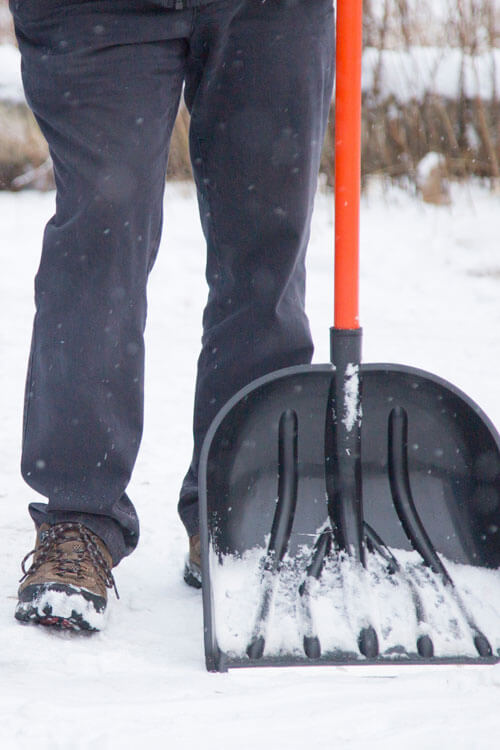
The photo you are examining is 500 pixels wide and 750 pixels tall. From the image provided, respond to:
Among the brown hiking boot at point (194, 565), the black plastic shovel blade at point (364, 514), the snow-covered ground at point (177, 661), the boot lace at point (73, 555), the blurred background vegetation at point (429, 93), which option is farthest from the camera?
the blurred background vegetation at point (429, 93)

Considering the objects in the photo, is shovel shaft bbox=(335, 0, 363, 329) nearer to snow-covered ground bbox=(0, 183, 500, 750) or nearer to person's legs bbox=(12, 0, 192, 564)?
person's legs bbox=(12, 0, 192, 564)

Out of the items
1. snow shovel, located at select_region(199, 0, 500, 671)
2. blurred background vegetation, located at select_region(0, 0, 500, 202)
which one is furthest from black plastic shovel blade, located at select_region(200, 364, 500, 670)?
blurred background vegetation, located at select_region(0, 0, 500, 202)

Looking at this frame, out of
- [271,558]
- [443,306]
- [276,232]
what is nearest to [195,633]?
[271,558]

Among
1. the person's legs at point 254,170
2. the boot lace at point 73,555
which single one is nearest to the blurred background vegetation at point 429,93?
the person's legs at point 254,170

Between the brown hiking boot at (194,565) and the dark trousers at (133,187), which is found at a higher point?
the dark trousers at (133,187)

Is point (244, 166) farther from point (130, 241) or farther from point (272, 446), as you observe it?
point (272, 446)

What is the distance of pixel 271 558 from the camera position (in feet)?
4.06

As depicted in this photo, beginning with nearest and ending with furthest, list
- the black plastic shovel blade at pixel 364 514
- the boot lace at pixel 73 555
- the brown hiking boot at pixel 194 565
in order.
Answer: the black plastic shovel blade at pixel 364 514
the boot lace at pixel 73 555
the brown hiking boot at pixel 194 565

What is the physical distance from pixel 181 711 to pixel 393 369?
56 centimetres

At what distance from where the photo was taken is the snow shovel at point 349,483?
→ 46.7 inches

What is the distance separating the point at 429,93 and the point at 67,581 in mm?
4036

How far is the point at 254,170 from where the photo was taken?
4.34ft

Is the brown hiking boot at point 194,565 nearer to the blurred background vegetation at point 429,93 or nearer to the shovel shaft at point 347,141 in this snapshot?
the shovel shaft at point 347,141

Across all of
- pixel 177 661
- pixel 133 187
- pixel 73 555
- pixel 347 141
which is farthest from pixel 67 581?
pixel 347 141
